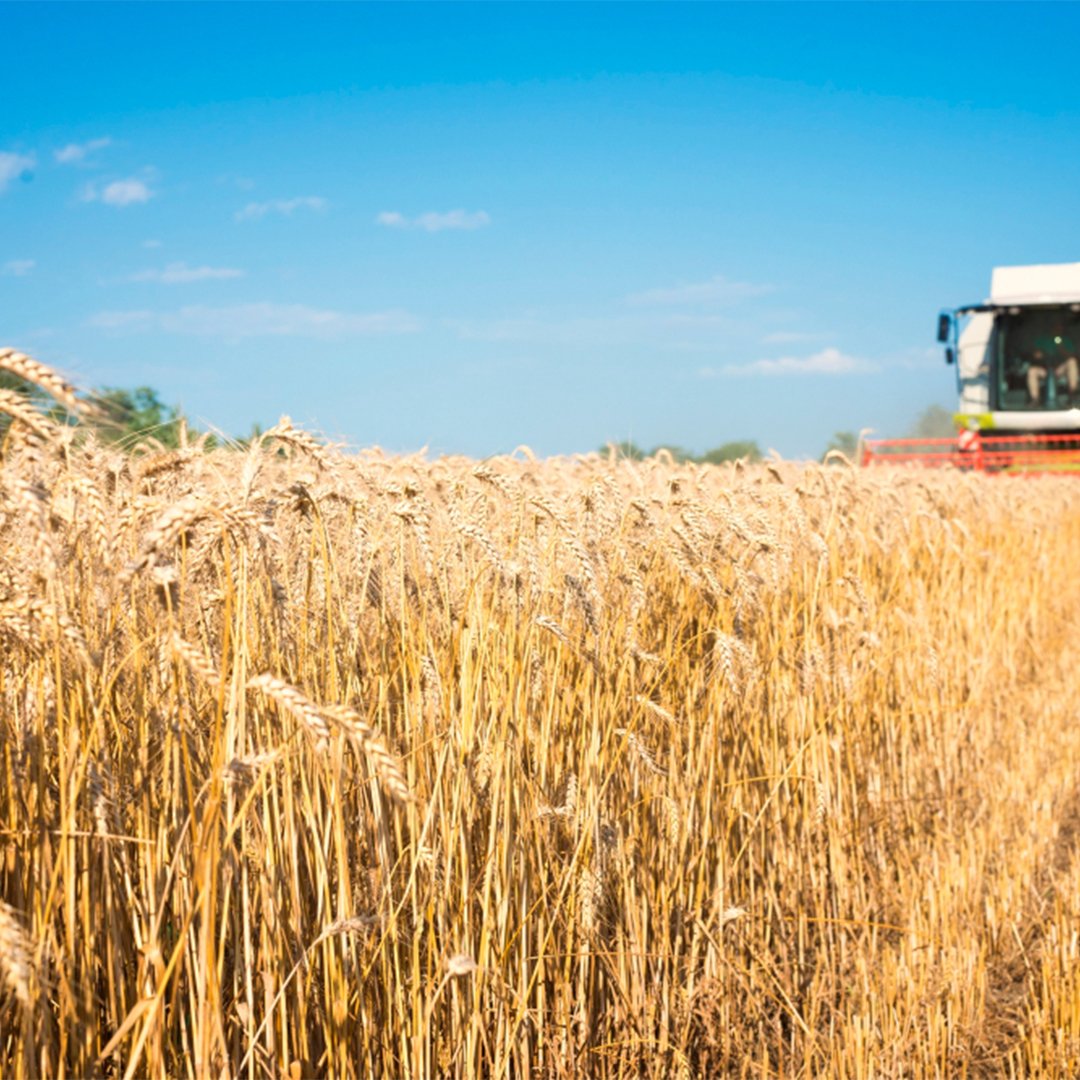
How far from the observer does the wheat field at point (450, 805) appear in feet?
5.19

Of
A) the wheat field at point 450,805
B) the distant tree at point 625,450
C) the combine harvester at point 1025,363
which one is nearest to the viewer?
the wheat field at point 450,805

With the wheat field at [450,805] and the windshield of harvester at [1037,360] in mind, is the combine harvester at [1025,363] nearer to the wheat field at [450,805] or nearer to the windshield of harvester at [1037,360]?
the windshield of harvester at [1037,360]

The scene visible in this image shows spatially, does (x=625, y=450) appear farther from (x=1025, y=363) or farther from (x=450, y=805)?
(x=1025, y=363)

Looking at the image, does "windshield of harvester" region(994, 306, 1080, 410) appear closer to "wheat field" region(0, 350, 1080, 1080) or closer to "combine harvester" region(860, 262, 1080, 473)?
"combine harvester" region(860, 262, 1080, 473)

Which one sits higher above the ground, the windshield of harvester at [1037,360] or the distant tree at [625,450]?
the windshield of harvester at [1037,360]

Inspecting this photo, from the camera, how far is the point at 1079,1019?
2752mm

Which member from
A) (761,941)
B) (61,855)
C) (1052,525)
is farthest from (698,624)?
(1052,525)

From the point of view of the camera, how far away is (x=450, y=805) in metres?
2.09

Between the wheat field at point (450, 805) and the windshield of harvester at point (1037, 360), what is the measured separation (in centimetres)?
1504

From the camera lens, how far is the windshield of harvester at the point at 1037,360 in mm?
17406

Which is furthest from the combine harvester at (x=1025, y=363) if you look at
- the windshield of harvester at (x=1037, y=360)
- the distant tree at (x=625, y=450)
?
the distant tree at (x=625, y=450)

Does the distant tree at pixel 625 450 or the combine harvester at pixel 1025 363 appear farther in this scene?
the combine harvester at pixel 1025 363

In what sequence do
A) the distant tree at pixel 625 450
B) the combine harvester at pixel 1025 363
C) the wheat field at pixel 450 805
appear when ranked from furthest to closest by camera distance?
the combine harvester at pixel 1025 363 < the distant tree at pixel 625 450 < the wheat field at pixel 450 805

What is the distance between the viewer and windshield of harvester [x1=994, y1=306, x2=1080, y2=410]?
17406mm
